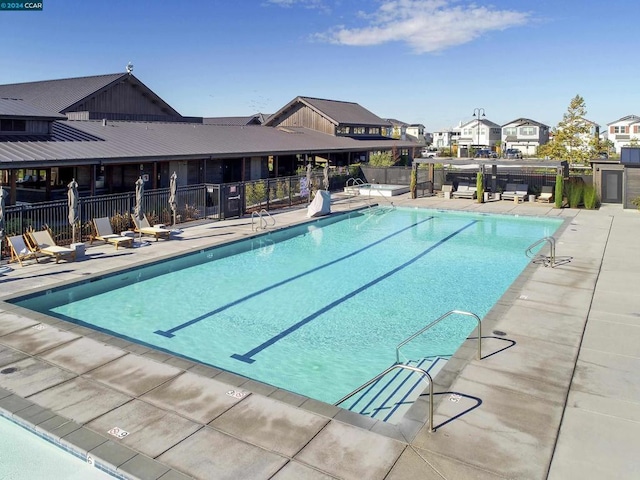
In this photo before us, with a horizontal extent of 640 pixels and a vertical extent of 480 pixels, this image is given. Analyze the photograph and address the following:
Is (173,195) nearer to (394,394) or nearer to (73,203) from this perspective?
(73,203)

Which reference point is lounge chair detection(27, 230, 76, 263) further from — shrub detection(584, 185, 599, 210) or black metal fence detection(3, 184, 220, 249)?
shrub detection(584, 185, 599, 210)

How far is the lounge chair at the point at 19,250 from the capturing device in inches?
614

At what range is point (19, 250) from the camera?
15.8 m

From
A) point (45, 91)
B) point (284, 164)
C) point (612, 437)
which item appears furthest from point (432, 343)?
point (45, 91)

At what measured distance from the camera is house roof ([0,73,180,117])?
33750mm

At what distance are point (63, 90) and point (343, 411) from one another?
36.1m

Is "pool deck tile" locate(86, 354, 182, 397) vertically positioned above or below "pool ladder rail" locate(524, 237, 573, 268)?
below

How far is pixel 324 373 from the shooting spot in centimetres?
985

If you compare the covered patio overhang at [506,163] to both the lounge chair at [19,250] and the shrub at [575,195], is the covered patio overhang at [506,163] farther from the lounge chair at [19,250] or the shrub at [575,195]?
the lounge chair at [19,250]

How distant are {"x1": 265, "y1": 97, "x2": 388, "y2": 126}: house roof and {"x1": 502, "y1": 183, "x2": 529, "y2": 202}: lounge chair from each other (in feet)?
68.0

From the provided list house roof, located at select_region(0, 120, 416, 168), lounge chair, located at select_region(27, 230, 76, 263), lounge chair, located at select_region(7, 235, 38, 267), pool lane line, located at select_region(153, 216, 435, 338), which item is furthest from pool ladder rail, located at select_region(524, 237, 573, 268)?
house roof, located at select_region(0, 120, 416, 168)

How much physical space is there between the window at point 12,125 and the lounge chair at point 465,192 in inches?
991

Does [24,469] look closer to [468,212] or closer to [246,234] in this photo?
[246,234]

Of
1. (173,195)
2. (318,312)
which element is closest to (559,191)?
(173,195)
